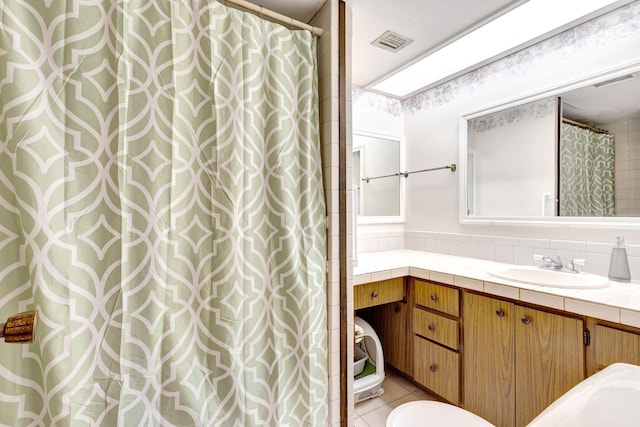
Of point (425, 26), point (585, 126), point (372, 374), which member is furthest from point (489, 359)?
point (425, 26)

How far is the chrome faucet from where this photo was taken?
150 centimetres

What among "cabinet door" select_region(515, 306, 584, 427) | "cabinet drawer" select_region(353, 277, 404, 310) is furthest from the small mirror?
"cabinet door" select_region(515, 306, 584, 427)

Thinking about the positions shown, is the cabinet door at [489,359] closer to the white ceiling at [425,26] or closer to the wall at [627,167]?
the wall at [627,167]

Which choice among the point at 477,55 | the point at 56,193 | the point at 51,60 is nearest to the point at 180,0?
the point at 51,60

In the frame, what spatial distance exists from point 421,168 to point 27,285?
7.86ft

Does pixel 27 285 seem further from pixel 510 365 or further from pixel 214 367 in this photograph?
pixel 510 365

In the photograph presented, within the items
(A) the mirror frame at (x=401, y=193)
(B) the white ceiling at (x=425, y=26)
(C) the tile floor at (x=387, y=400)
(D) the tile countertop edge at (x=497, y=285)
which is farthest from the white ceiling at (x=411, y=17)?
(C) the tile floor at (x=387, y=400)

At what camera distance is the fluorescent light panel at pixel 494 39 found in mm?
1434

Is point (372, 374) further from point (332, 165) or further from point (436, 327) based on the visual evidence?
point (332, 165)

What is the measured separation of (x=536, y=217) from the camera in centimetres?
174

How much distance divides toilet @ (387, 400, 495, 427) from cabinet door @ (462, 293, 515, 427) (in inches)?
8.3

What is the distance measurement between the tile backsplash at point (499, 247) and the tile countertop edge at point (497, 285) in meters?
0.07

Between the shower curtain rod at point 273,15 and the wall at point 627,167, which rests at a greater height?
the shower curtain rod at point 273,15

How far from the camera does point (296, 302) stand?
111cm
